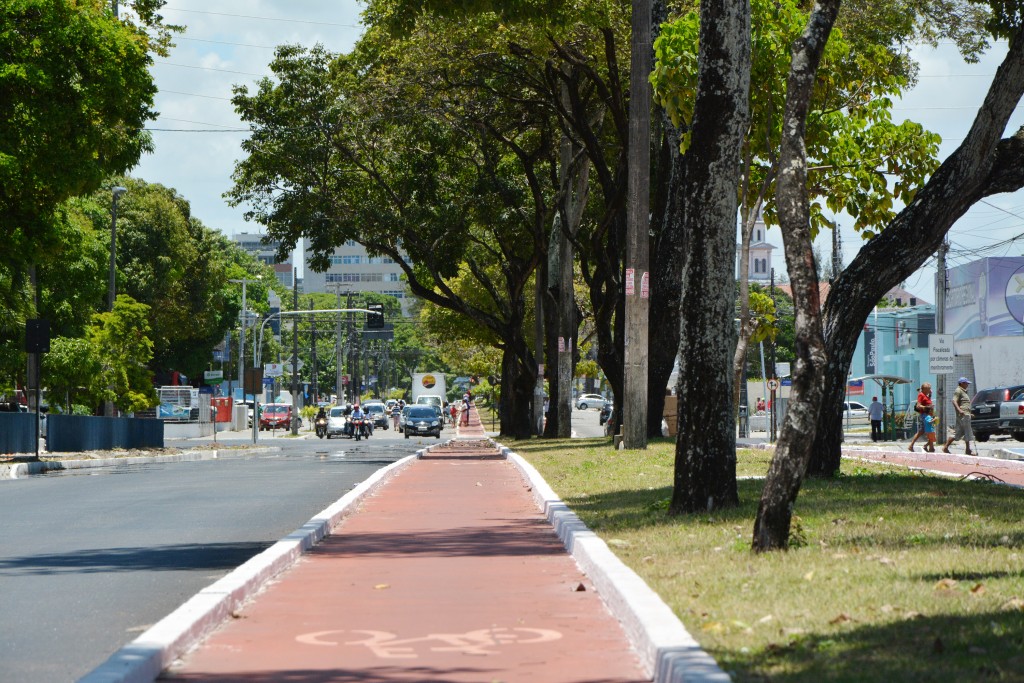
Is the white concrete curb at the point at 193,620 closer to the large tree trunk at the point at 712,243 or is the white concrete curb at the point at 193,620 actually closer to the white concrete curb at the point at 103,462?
the large tree trunk at the point at 712,243

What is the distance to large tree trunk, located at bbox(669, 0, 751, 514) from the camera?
43.1 feet

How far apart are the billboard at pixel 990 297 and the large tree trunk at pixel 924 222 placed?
136 ft

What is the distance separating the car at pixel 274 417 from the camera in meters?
83.3

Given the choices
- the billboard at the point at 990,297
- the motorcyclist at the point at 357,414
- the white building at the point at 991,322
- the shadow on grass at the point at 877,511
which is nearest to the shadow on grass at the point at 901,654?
the shadow on grass at the point at 877,511

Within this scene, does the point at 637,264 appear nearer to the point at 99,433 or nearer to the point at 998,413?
the point at 99,433

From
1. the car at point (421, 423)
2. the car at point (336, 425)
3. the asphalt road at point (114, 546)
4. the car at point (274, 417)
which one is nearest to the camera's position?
the asphalt road at point (114, 546)

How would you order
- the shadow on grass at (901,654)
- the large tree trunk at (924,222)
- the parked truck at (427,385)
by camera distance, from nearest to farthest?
the shadow on grass at (901,654) < the large tree trunk at (924,222) < the parked truck at (427,385)

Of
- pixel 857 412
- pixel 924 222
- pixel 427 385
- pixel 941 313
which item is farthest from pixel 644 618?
pixel 427 385

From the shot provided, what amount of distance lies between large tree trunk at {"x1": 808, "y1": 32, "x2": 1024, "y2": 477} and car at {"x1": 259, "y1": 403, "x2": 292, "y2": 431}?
6684 cm

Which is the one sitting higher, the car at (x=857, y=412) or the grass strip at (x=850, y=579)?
the car at (x=857, y=412)

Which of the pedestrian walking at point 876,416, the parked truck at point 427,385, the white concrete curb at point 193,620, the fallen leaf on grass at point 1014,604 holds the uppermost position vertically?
the parked truck at point 427,385

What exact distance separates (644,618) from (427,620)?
1752mm

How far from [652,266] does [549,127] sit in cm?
1151

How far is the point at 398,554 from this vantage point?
12.6m
